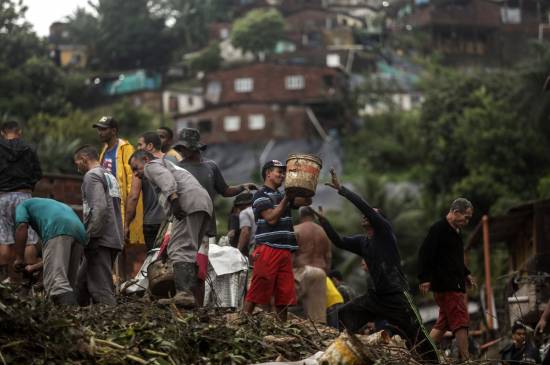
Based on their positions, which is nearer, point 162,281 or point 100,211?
point 100,211

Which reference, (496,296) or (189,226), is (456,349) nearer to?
(189,226)

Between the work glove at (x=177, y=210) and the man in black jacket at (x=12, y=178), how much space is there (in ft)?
5.46

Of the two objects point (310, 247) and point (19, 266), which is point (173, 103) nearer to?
point (310, 247)

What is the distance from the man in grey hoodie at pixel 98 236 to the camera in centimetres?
1174

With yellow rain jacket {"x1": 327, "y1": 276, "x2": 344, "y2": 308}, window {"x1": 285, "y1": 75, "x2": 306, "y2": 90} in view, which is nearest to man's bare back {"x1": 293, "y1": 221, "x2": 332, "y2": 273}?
yellow rain jacket {"x1": 327, "y1": 276, "x2": 344, "y2": 308}

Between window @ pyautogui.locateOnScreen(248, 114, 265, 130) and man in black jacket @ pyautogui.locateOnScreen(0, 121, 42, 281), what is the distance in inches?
2469

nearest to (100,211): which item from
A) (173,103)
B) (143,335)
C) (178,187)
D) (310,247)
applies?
(178,187)

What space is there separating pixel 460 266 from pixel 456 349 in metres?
1.12

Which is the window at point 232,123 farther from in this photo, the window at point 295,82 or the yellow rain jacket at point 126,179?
the yellow rain jacket at point 126,179

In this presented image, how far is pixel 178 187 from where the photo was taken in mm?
11938

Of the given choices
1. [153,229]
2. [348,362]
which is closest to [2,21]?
[153,229]

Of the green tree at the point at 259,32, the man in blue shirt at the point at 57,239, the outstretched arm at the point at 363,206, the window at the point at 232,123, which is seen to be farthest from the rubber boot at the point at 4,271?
the green tree at the point at 259,32

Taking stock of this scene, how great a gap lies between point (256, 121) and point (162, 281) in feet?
212

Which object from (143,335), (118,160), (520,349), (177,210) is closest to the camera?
(143,335)
